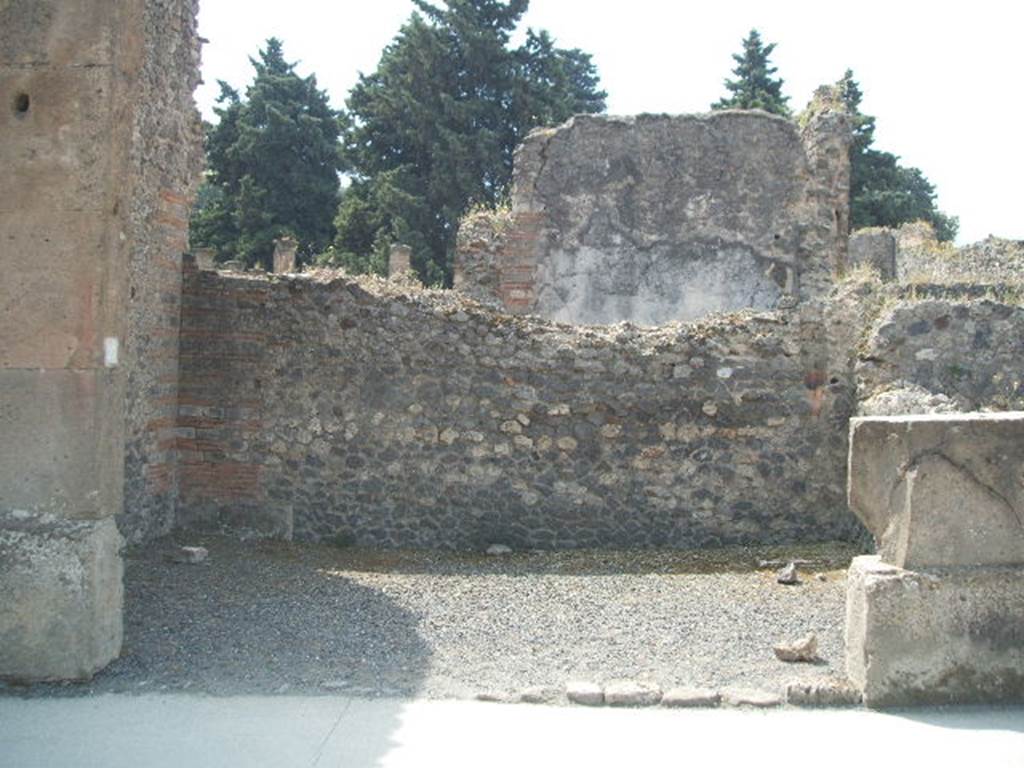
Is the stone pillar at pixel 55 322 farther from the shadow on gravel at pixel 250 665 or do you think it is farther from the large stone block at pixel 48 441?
the shadow on gravel at pixel 250 665

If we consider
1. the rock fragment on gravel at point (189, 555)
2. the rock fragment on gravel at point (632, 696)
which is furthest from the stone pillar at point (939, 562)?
the rock fragment on gravel at point (189, 555)

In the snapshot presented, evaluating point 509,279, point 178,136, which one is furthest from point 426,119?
point 178,136

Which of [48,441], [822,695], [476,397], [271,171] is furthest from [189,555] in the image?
[271,171]

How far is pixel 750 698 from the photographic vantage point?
413 centimetres

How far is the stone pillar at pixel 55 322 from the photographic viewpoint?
4.28 meters

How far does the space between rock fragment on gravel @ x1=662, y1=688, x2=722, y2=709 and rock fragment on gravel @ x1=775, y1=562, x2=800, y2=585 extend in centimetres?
250

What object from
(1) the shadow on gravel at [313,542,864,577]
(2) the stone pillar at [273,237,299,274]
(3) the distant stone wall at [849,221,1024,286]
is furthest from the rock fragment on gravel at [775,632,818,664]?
(2) the stone pillar at [273,237,299,274]

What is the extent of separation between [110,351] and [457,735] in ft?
7.10

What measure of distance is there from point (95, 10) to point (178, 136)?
12.6 feet

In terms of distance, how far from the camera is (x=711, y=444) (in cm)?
780

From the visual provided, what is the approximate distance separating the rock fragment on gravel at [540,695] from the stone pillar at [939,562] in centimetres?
122

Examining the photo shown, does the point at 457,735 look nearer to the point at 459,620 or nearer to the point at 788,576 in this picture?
the point at 459,620

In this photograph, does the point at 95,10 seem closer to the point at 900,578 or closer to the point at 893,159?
the point at 900,578

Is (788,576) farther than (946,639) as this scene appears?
Yes
